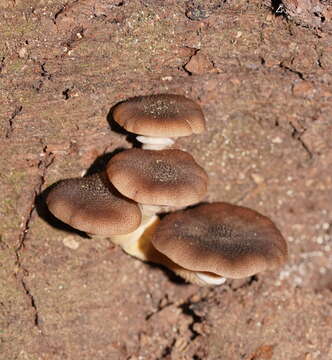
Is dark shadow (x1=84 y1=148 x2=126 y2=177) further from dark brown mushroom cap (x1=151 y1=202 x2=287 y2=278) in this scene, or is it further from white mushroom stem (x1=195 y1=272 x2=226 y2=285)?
white mushroom stem (x1=195 y1=272 x2=226 y2=285)

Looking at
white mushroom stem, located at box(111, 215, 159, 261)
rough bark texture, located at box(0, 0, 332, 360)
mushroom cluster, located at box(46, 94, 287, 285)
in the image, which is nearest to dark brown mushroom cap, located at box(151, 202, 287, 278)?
mushroom cluster, located at box(46, 94, 287, 285)

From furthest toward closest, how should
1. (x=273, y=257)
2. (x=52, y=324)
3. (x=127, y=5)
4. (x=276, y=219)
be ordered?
(x=276, y=219) < (x=52, y=324) < (x=273, y=257) < (x=127, y=5)

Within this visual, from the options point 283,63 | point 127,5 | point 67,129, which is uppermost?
point 127,5

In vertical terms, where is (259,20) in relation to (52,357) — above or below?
above

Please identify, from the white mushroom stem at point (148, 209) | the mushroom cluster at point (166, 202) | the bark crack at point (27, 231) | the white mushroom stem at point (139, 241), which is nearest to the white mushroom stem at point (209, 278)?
the mushroom cluster at point (166, 202)

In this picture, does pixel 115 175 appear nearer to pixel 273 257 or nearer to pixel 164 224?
pixel 164 224

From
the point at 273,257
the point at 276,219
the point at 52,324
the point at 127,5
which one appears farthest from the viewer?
the point at 276,219

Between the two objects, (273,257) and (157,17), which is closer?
(157,17)

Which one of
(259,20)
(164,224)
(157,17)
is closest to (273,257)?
(164,224)
